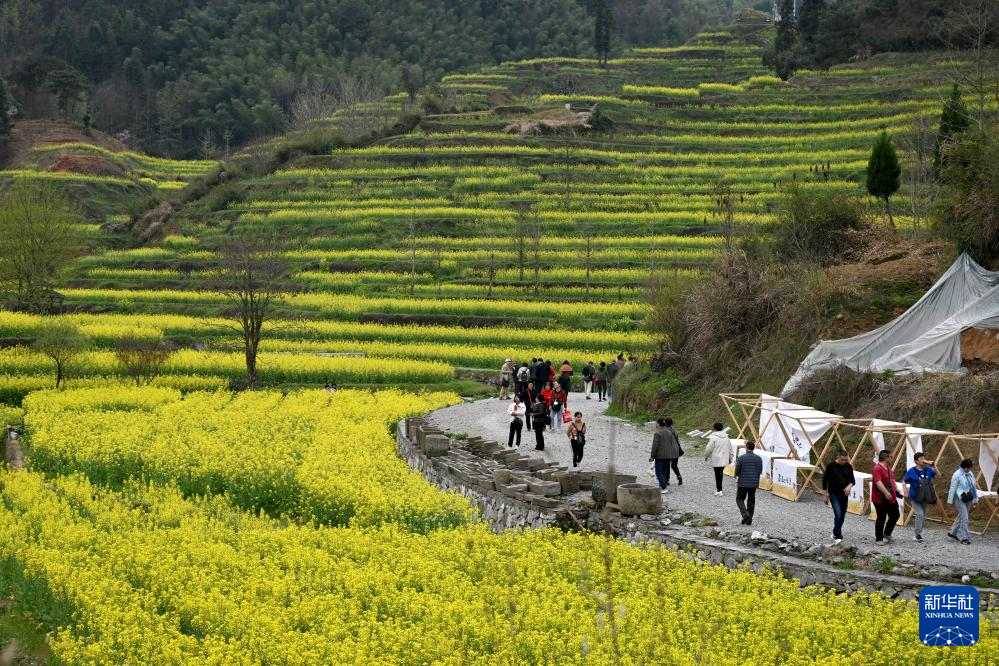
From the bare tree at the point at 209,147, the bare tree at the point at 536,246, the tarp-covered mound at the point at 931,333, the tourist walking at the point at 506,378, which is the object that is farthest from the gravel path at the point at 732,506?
the bare tree at the point at 209,147

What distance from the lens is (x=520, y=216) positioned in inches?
2301

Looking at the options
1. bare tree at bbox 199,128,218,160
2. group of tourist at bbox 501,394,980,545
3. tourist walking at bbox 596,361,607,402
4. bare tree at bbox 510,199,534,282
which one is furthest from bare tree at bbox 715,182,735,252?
bare tree at bbox 199,128,218,160

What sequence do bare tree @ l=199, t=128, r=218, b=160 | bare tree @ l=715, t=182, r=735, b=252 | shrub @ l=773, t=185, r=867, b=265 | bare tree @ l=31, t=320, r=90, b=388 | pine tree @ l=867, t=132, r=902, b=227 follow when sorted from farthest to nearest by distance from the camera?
bare tree @ l=199, t=128, r=218, b=160 → bare tree @ l=715, t=182, r=735, b=252 → bare tree @ l=31, t=320, r=90, b=388 → pine tree @ l=867, t=132, r=902, b=227 → shrub @ l=773, t=185, r=867, b=265

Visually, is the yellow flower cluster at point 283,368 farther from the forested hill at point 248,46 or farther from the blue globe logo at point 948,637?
the forested hill at point 248,46

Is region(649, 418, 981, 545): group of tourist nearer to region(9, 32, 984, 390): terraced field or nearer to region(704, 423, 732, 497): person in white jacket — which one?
region(704, 423, 732, 497): person in white jacket

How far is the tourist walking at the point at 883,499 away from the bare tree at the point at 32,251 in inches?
1826

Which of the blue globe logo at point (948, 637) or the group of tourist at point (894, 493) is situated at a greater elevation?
the blue globe logo at point (948, 637)

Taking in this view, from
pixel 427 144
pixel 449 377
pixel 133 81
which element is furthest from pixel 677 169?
pixel 133 81

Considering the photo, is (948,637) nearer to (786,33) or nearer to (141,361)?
(141,361)

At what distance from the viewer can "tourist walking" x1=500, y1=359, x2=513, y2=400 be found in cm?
3462

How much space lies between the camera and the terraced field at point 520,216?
48.5 m

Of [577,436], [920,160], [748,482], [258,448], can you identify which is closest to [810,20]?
[920,160]

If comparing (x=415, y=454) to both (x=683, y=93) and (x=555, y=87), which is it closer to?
(x=683, y=93)

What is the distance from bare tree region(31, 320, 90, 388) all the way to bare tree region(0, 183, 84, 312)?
1251 centimetres
